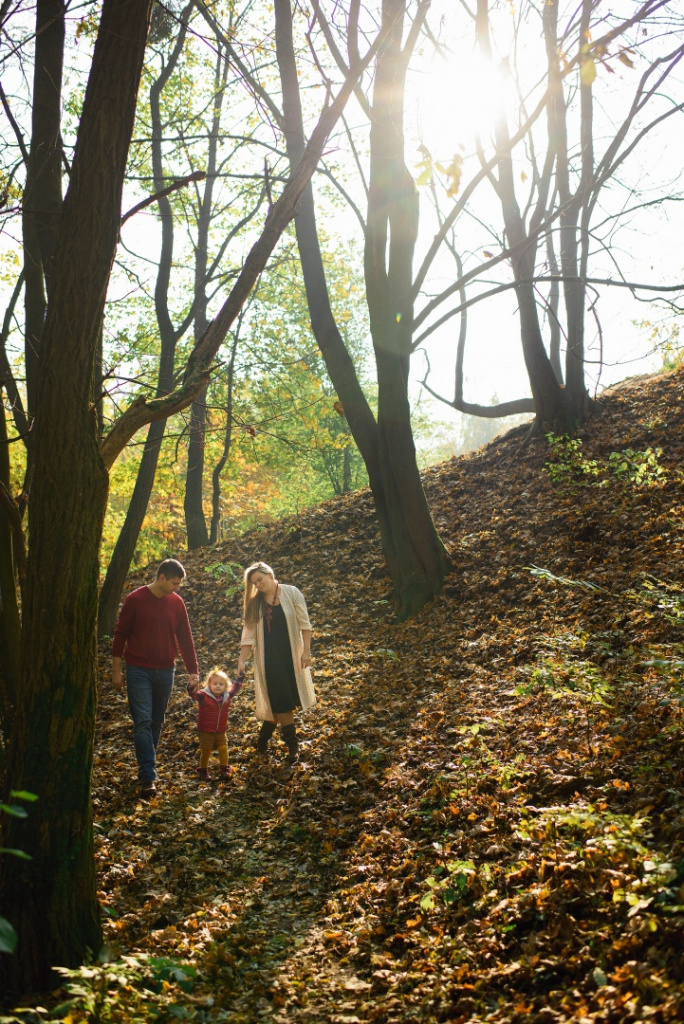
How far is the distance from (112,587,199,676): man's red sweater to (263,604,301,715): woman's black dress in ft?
2.91

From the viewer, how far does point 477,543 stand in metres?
10.4

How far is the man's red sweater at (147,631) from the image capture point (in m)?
6.64

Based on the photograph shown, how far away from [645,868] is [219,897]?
2783 mm

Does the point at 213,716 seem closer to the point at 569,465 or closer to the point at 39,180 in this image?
the point at 39,180

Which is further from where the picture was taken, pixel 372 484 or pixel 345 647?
pixel 372 484

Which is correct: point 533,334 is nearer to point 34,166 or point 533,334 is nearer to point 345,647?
point 345,647

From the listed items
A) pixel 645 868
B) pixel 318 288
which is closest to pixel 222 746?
pixel 645 868

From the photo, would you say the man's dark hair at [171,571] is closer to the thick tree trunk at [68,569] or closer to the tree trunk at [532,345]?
the thick tree trunk at [68,569]

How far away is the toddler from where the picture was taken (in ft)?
22.4

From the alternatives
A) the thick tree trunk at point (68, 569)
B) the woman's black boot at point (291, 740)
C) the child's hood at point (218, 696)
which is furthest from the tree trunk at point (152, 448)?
the thick tree trunk at point (68, 569)

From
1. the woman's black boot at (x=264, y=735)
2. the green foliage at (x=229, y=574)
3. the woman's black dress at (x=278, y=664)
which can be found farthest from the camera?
the green foliage at (x=229, y=574)

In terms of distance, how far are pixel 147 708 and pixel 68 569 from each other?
10.4 feet

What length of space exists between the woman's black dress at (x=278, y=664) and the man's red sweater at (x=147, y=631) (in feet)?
2.91

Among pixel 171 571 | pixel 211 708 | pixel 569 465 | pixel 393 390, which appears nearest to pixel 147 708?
pixel 211 708
